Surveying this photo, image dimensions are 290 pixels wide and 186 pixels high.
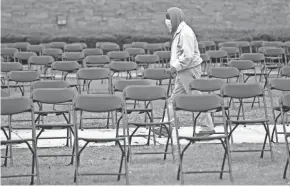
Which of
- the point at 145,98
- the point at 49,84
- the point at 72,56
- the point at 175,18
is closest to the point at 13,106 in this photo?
the point at 145,98

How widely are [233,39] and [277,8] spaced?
15.2 feet

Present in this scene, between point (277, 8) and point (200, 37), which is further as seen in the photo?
point (277, 8)

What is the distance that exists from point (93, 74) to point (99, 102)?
318 centimetres

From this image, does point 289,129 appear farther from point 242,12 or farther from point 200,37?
point 242,12

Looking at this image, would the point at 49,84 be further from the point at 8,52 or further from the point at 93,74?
the point at 8,52

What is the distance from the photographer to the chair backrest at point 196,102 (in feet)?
25.8

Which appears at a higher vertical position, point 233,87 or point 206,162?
point 233,87

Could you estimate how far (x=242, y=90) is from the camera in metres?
8.73

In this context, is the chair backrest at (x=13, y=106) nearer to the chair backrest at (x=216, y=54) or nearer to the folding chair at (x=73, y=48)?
A: the chair backrest at (x=216, y=54)

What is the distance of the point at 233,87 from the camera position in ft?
28.5

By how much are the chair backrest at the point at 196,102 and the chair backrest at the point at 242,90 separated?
0.68 metres

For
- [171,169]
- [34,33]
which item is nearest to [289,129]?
[171,169]

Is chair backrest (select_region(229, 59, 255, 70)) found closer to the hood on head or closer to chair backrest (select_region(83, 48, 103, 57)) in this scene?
the hood on head

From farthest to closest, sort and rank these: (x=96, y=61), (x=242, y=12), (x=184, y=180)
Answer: (x=242, y=12)
(x=96, y=61)
(x=184, y=180)
